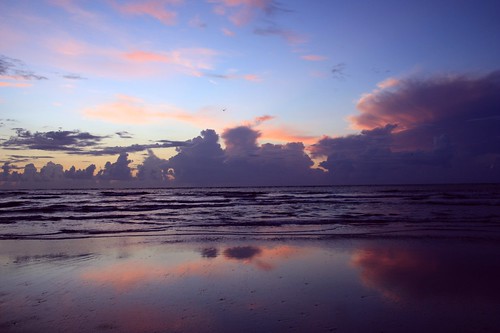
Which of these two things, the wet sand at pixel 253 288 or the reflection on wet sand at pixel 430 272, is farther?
the reflection on wet sand at pixel 430 272

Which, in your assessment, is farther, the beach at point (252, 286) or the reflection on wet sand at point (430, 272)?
the reflection on wet sand at point (430, 272)

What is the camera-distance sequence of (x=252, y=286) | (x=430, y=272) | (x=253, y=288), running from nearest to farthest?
(x=253, y=288), (x=252, y=286), (x=430, y=272)

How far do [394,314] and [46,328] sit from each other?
6264 millimetres

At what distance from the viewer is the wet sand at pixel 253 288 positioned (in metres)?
5.94

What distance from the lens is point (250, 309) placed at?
6527 millimetres

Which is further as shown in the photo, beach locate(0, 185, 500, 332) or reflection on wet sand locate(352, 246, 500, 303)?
reflection on wet sand locate(352, 246, 500, 303)

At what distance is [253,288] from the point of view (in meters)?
7.88

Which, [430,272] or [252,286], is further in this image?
[430,272]

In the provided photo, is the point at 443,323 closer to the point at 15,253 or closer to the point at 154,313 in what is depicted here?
the point at 154,313

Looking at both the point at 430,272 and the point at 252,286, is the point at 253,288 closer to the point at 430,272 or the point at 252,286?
the point at 252,286

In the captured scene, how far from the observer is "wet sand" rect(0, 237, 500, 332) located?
19.5ft

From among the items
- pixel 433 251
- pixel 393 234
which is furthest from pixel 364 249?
pixel 393 234

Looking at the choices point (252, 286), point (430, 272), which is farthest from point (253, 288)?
point (430, 272)

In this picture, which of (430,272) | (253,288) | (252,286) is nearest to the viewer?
(253,288)
